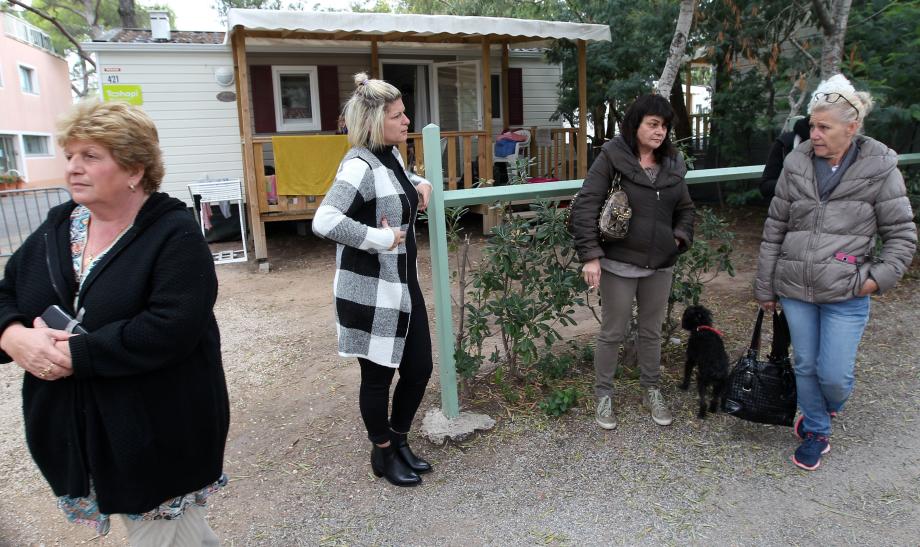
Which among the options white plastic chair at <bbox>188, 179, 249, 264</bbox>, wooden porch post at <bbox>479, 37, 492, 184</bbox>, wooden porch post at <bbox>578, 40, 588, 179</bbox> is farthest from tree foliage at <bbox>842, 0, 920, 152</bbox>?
white plastic chair at <bbox>188, 179, 249, 264</bbox>

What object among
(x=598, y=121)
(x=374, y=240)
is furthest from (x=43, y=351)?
(x=598, y=121)

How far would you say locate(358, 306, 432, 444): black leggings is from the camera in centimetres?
258

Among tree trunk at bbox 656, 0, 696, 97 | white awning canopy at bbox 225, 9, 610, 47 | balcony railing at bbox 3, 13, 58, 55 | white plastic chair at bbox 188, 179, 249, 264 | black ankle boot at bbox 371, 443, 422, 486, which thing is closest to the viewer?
black ankle boot at bbox 371, 443, 422, 486

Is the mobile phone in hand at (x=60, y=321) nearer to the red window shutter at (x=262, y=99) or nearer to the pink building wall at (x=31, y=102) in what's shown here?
the red window shutter at (x=262, y=99)

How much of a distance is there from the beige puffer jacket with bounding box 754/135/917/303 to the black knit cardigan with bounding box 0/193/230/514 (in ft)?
7.76

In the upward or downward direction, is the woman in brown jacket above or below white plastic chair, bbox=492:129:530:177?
below

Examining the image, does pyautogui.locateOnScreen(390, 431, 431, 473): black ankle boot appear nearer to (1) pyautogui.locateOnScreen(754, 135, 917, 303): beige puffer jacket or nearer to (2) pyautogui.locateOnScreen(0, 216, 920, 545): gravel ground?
(2) pyautogui.locateOnScreen(0, 216, 920, 545): gravel ground

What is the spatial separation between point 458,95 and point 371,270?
9481 millimetres

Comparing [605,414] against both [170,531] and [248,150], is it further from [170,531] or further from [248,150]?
[248,150]

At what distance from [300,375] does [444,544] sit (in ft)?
6.82

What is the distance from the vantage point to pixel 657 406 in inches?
129

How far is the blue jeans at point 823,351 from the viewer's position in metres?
2.68

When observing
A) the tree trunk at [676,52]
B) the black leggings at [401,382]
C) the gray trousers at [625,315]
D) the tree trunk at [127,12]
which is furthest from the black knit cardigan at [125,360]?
the tree trunk at [127,12]

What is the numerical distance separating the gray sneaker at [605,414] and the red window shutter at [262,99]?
8733mm
